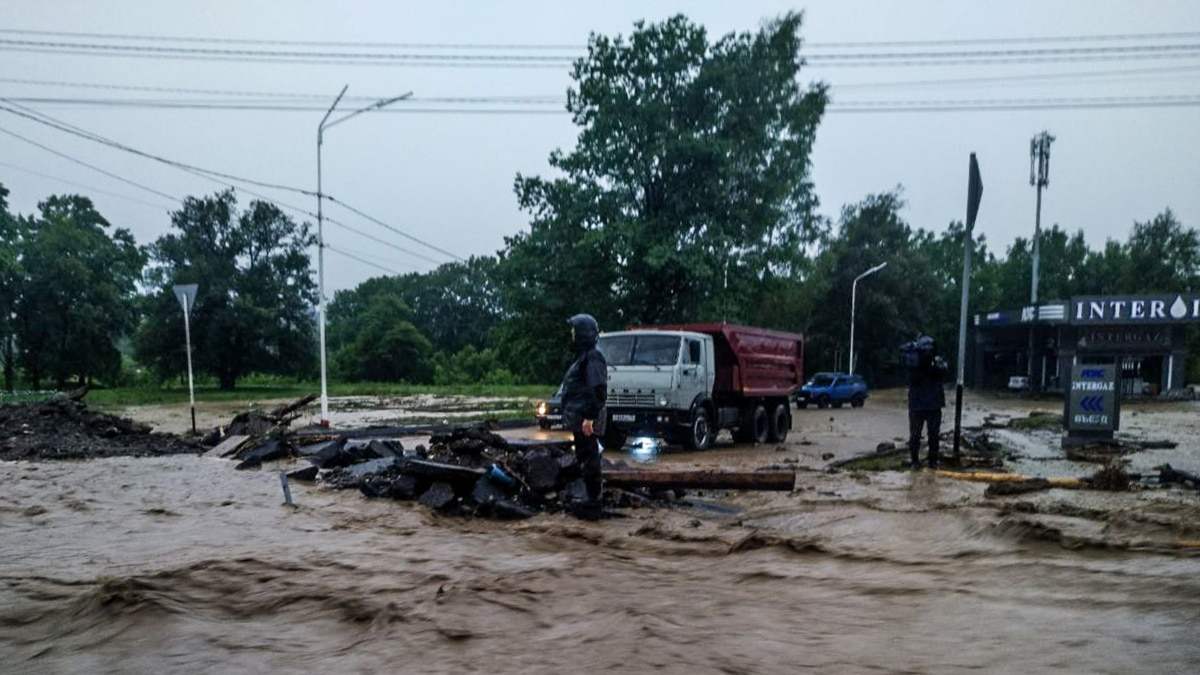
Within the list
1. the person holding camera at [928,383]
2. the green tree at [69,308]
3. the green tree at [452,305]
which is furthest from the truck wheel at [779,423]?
the green tree at [452,305]

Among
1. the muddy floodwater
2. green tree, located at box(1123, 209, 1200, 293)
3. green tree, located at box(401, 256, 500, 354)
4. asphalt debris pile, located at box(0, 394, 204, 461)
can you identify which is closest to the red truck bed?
the muddy floodwater

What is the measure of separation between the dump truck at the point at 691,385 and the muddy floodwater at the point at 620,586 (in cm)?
539

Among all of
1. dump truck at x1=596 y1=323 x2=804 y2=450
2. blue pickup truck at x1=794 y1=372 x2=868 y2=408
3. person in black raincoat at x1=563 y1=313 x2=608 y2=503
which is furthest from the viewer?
blue pickup truck at x1=794 y1=372 x2=868 y2=408

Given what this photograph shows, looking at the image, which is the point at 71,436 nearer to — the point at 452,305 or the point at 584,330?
the point at 584,330

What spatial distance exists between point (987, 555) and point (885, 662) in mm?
2712

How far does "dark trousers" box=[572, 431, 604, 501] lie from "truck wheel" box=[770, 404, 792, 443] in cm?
1056

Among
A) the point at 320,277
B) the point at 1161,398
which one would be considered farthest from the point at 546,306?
the point at 1161,398

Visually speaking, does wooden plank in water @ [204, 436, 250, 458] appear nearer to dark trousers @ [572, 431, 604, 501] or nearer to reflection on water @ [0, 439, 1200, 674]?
reflection on water @ [0, 439, 1200, 674]

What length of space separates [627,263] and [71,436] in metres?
18.5

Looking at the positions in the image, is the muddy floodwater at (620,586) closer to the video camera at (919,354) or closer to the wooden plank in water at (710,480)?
the wooden plank in water at (710,480)

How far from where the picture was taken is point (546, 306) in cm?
2977

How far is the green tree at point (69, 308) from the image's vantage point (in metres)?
45.0

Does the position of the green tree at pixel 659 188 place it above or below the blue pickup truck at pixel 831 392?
above

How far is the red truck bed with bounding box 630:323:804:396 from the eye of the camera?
16.2 m
